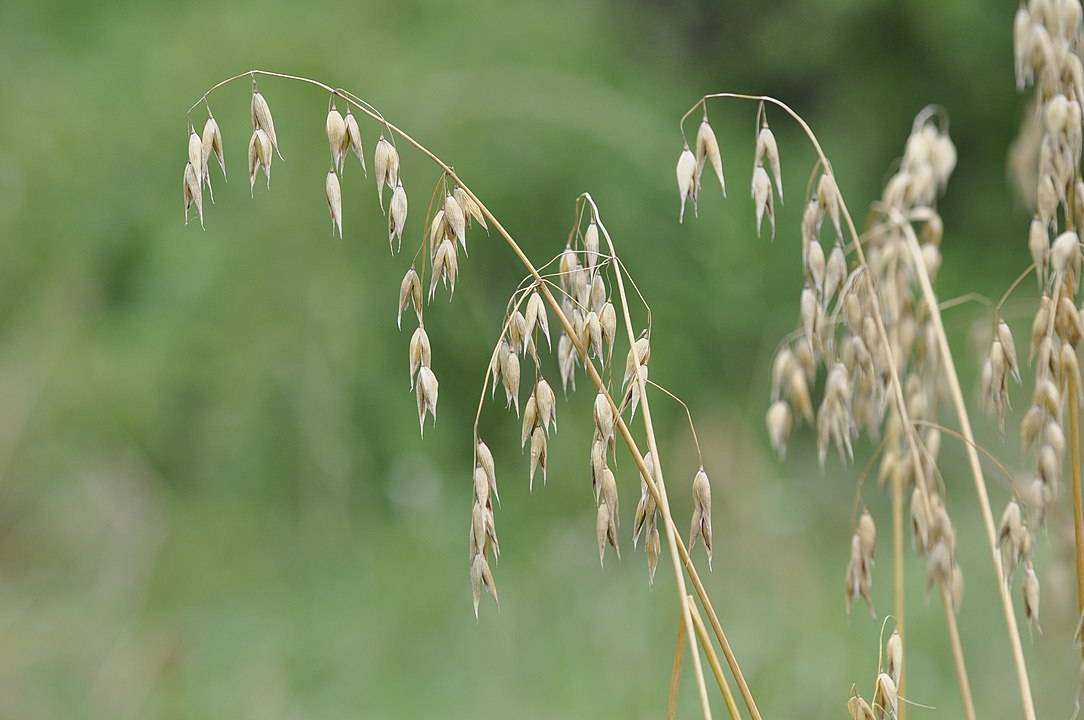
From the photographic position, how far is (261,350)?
2.33m

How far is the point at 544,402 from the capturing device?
53 cm

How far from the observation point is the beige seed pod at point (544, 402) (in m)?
0.52

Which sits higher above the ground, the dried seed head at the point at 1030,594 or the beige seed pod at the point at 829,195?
the beige seed pod at the point at 829,195

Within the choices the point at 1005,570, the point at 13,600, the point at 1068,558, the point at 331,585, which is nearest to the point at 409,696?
the point at 331,585

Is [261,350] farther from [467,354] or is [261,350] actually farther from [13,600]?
[13,600]

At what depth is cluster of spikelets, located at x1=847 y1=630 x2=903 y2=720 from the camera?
500 millimetres

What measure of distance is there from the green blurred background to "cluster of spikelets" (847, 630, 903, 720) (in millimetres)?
1042

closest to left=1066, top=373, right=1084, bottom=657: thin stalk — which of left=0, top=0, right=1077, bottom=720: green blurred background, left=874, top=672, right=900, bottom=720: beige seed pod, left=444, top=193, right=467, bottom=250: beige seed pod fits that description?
left=874, top=672, right=900, bottom=720: beige seed pod

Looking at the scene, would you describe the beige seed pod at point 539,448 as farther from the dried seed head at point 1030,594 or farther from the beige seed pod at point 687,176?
the dried seed head at point 1030,594

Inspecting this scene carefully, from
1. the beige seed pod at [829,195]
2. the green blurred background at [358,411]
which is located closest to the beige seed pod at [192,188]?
the beige seed pod at [829,195]

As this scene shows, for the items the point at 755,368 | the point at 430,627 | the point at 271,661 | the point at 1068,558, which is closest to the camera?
the point at 1068,558

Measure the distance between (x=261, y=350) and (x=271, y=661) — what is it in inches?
29.0

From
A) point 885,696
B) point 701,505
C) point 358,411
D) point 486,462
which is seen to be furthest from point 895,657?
point 358,411

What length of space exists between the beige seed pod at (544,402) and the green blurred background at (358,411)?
1.14m
